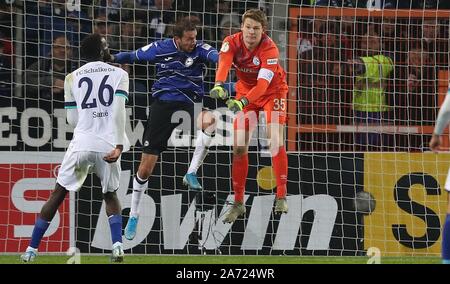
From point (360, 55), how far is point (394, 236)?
8.04 ft

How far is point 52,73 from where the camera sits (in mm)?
15938

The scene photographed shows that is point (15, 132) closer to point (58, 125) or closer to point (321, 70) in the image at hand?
point (58, 125)

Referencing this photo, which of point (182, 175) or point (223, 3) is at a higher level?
point (223, 3)

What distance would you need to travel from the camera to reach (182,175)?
15961 mm

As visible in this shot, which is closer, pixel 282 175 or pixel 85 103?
pixel 85 103

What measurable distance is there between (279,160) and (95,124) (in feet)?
7.59

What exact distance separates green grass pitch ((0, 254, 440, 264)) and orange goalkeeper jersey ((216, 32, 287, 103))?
6.58 ft

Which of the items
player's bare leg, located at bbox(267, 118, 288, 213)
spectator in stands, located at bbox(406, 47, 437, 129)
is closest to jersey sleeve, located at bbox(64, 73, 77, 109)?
player's bare leg, located at bbox(267, 118, 288, 213)

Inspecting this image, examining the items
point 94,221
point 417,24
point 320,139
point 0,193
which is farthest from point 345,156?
point 0,193

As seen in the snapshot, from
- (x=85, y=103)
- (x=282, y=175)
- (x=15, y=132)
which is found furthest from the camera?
(x=15, y=132)

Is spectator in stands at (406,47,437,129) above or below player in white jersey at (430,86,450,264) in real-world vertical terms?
above

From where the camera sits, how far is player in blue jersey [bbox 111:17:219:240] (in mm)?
14023

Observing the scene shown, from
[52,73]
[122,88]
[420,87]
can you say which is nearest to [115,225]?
[122,88]

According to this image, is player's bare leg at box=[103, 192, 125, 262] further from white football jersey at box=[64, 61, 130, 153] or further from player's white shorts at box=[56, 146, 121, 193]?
white football jersey at box=[64, 61, 130, 153]
